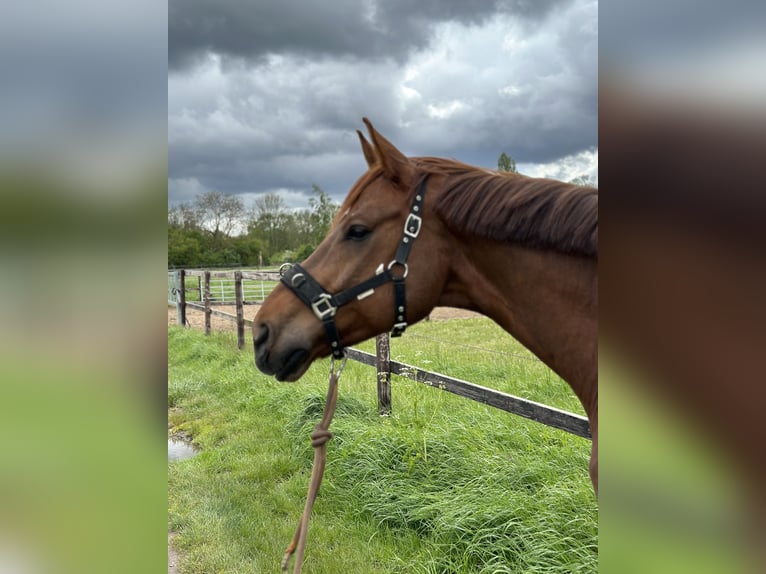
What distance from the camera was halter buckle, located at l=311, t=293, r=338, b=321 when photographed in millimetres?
1861

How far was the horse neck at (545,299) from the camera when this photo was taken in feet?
4.94

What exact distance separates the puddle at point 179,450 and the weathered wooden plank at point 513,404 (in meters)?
2.15

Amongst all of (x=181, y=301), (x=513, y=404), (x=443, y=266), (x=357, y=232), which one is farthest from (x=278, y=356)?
(x=181, y=301)

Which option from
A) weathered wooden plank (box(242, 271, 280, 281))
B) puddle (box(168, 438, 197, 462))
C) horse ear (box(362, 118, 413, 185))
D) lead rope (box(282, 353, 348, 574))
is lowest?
puddle (box(168, 438, 197, 462))

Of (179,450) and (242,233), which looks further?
(242,233)

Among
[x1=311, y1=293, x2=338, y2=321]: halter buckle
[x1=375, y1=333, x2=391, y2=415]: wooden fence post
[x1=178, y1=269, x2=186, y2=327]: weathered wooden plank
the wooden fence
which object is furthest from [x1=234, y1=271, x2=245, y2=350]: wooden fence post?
[x1=311, y1=293, x2=338, y2=321]: halter buckle

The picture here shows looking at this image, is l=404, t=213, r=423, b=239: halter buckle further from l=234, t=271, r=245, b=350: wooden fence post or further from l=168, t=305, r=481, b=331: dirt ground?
l=168, t=305, r=481, b=331: dirt ground

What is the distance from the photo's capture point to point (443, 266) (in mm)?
1807

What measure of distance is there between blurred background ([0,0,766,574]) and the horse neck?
3.10 ft

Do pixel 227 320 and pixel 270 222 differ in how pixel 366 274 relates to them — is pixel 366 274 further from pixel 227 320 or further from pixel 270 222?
pixel 270 222
